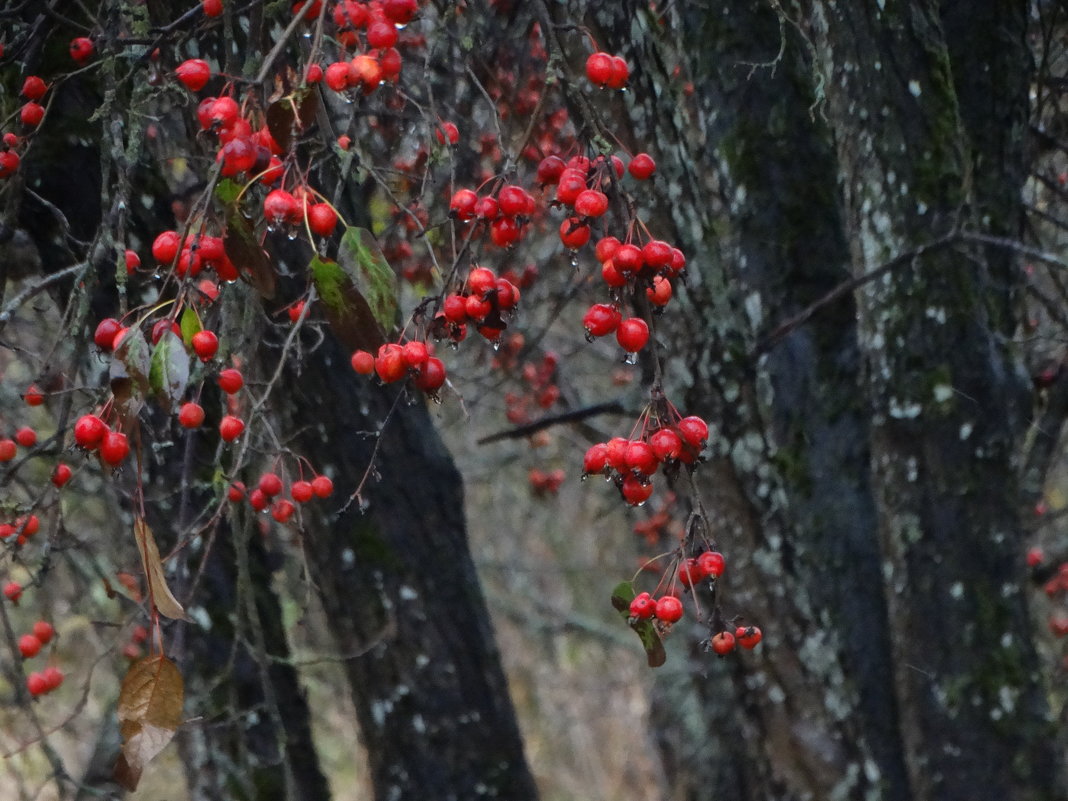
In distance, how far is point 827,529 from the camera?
314 cm

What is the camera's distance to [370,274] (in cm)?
137

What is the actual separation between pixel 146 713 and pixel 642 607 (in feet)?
2.14

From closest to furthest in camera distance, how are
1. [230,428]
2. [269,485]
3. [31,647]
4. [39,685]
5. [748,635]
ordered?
[748,635] < [230,428] < [269,485] < [31,647] < [39,685]

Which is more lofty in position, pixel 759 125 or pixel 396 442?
pixel 759 125

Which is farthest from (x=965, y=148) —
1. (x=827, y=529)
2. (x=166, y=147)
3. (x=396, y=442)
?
(x=166, y=147)

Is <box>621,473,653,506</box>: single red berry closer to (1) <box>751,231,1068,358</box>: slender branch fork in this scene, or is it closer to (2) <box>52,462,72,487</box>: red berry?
(2) <box>52,462,72,487</box>: red berry

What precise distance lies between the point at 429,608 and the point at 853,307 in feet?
4.92

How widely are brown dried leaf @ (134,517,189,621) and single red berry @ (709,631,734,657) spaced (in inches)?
25.8

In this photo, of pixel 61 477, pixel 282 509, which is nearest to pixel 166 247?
pixel 61 477

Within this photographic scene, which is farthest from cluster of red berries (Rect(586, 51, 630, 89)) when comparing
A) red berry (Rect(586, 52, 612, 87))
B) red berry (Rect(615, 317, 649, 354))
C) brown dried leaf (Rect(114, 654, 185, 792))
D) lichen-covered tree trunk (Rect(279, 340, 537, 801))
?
lichen-covered tree trunk (Rect(279, 340, 537, 801))

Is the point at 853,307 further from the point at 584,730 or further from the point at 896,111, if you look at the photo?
the point at 584,730

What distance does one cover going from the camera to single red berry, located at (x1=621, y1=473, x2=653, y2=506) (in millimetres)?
1394

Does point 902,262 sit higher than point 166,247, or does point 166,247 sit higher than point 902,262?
point 902,262

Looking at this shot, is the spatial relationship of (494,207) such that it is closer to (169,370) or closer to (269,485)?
(169,370)
